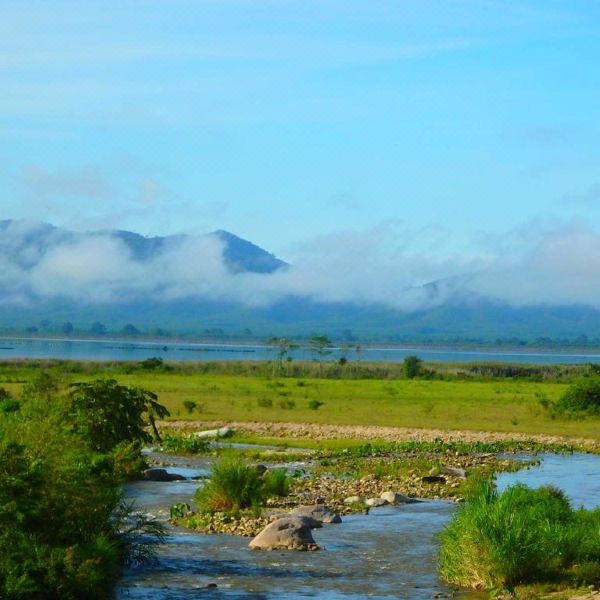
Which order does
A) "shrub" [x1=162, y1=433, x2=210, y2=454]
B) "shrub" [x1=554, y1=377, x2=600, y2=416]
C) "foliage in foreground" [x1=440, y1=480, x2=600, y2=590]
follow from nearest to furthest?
"foliage in foreground" [x1=440, y1=480, x2=600, y2=590] < "shrub" [x1=162, y1=433, x2=210, y2=454] < "shrub" [x1=554, y1=377, x2=600, y2=416]

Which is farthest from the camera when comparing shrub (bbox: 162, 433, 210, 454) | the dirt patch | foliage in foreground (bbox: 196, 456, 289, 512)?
the dirt patch

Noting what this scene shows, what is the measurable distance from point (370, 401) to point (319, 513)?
41.0 metres

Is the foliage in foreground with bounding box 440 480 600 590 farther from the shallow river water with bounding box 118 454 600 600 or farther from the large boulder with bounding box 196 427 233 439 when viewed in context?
the large boulder with bounding box 196 427 233 439

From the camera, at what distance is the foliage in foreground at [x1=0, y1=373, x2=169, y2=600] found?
18.7 meters

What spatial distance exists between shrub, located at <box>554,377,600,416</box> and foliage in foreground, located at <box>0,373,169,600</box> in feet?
133

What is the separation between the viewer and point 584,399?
61156 millimetres

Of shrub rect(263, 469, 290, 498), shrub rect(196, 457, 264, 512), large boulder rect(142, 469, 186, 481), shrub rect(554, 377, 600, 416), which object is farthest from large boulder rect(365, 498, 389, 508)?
shrub rect(554, 377, 600, 416)

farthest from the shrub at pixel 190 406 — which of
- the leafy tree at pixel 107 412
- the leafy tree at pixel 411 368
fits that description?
the leafy tree at pixel 411 368

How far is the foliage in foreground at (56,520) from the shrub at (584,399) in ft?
133

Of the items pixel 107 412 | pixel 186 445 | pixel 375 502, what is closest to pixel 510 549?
pixel 375 502

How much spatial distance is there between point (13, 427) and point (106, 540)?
3.16 metres

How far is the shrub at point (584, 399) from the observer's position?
60.8 m

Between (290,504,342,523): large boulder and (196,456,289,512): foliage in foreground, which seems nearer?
(290,504,342,523): large boulder

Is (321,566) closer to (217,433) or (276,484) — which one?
(276,484)
